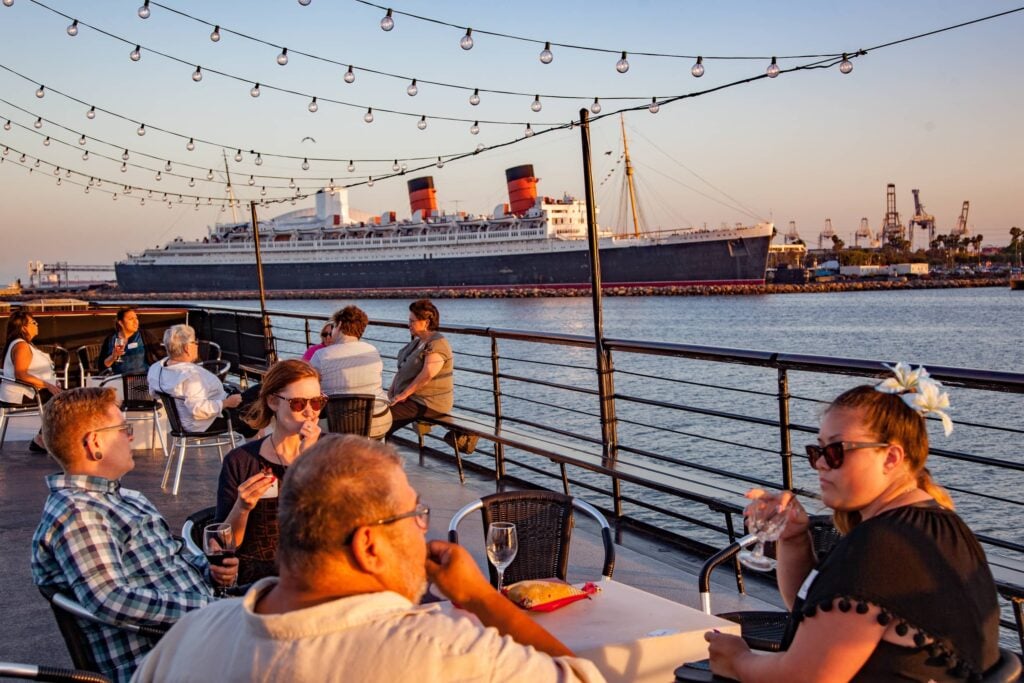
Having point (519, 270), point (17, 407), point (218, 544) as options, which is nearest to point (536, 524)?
point (218, 544)

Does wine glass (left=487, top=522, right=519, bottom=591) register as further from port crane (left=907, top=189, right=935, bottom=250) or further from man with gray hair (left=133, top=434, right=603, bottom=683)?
port crane (left=907, top=189, right=935, bottom=250)

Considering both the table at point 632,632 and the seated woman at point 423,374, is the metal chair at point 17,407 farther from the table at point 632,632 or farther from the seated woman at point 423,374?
the table at point 632,632

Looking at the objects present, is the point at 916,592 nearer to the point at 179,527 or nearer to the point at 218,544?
the point at 218,544

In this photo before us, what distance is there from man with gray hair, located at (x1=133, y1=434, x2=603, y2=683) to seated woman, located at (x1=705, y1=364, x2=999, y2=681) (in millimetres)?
344


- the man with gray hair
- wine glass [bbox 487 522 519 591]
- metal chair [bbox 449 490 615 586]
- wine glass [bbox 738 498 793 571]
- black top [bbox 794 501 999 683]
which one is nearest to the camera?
the man with gray hair

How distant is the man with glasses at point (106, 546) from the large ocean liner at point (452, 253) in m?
48.3

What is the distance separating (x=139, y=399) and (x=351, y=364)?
177cm

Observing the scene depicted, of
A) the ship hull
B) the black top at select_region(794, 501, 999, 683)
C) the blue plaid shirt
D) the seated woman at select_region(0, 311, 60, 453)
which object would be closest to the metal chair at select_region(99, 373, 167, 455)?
the seated woman at select_region(0, 311, 60, 453)

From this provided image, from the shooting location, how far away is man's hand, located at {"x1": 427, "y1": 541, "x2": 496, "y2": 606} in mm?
1266

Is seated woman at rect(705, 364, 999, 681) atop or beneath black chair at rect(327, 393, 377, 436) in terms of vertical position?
atop

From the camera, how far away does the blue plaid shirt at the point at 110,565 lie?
1.67 m

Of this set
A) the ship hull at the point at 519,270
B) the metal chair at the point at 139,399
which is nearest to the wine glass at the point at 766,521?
the metal chair at the point at 139,399

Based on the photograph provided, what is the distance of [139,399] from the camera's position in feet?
17.5

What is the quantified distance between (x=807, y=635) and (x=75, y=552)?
1.23 meters
